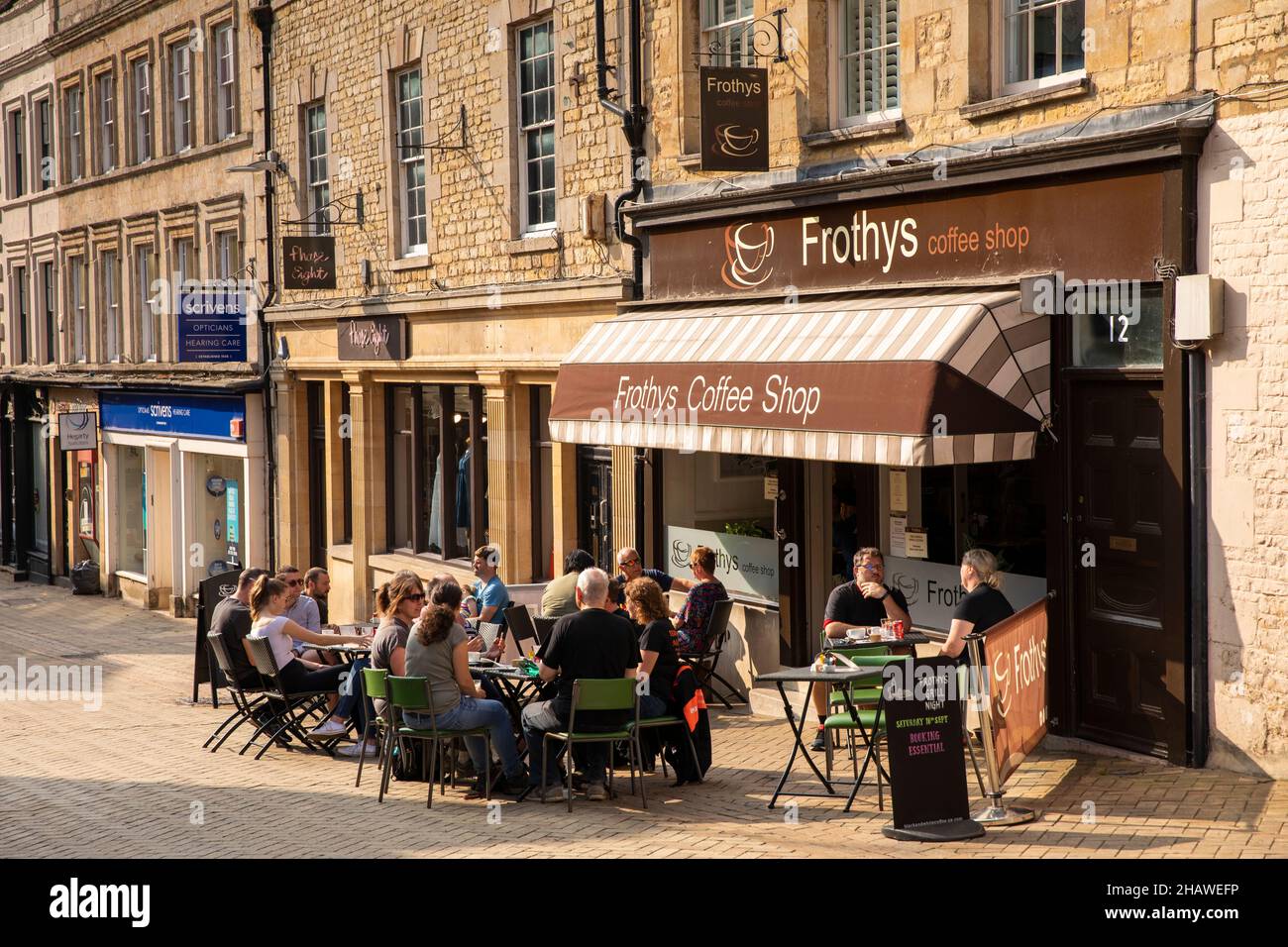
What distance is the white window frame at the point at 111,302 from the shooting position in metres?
28.8

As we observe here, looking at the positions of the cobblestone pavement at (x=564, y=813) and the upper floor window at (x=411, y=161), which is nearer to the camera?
the cobblestone pavement at (x=564, y=813)

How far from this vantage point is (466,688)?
10.4 metres

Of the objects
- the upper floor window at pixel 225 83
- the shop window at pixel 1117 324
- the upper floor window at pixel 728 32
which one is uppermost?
the upper floor window at pixel 225 83

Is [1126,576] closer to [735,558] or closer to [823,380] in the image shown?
[823,380]

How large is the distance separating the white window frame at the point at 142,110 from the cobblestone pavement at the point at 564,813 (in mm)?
16206

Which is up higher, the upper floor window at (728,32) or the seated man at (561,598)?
the upper floor window at (728,32)

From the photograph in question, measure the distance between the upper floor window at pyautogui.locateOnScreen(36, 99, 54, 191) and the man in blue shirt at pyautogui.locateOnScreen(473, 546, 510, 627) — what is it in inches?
834

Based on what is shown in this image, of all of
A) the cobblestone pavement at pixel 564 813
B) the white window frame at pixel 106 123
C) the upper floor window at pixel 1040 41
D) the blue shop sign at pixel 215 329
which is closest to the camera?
the cobblestone pavement at pixel 564 813

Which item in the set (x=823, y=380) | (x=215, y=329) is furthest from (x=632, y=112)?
(x=215, y=329)

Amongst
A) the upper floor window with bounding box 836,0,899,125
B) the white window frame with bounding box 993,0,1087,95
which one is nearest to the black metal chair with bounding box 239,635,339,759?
the upper floor window with bounding box 836,0,899,125

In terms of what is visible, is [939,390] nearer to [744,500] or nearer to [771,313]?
[771,313]

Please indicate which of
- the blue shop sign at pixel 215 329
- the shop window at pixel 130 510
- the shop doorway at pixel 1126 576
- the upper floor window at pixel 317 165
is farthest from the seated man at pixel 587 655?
the shop window at pixel 130 510

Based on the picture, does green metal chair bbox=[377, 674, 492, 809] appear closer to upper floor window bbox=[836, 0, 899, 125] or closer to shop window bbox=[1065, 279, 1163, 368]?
shop window bbox=[1065, 279, 1163, 368]

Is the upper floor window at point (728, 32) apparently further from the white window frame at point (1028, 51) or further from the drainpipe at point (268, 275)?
the drainpipe at point (268, 275)
